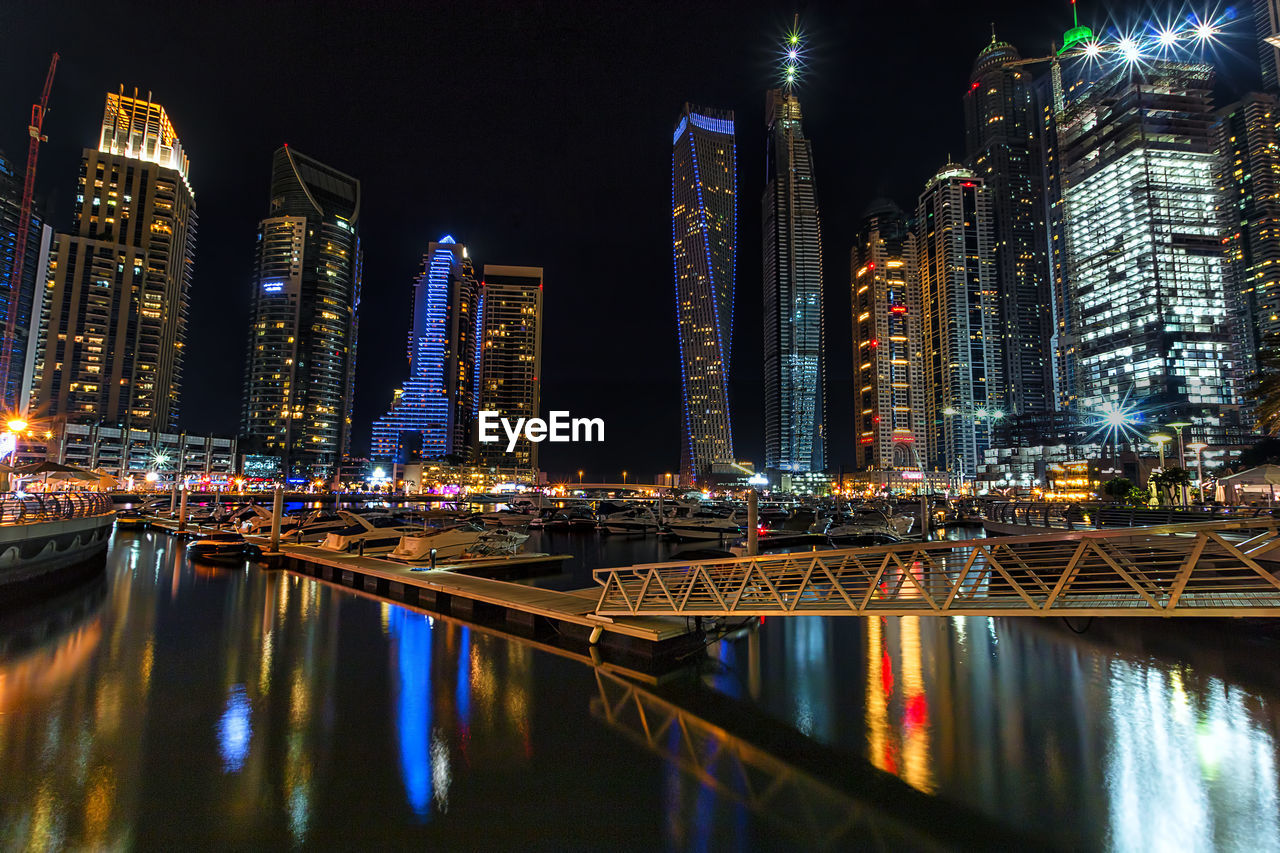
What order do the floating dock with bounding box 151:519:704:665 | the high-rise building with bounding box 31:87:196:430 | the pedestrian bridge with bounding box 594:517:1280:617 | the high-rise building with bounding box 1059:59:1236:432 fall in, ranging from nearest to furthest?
1. the pedestrian bridge with bounding box 594:517:1280:617
2. the floating dock with bounding box 151:519:704:665
3. the high-rise building with bounding box 31:87:196:430
4. the high-rise building with bounding box 1059:59:1236:432

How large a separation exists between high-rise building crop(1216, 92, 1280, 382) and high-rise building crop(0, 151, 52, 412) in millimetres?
274496

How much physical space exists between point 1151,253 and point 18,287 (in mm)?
256827

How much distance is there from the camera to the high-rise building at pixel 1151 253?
12631 cm

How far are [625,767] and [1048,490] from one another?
14659 cm

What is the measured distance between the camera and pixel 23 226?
362 ft

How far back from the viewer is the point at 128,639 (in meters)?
16.4

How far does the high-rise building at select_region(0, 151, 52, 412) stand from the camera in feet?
394

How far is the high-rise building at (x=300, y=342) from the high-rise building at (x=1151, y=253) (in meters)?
209

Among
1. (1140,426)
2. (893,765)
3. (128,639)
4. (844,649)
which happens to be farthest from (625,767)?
(1140,426)

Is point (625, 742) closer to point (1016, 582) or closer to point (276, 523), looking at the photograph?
point (1016, 582)

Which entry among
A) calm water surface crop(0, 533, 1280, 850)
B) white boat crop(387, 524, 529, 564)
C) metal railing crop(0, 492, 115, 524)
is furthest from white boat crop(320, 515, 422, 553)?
calm water surface crop(0, 533, 1280, 850)

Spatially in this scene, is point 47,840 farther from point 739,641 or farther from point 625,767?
point 739,641

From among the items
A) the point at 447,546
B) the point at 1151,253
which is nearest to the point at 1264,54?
the point at 1151,253

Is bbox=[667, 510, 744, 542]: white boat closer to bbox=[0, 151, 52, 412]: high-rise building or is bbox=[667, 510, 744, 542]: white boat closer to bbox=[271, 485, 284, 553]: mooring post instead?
bbox=[271, 485, 284, 553]: mooring post
